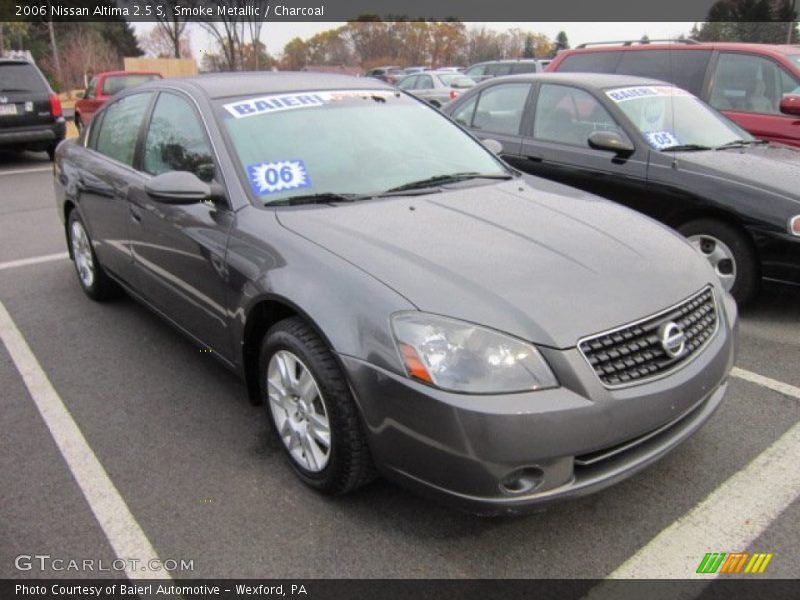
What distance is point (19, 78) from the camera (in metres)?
11.2

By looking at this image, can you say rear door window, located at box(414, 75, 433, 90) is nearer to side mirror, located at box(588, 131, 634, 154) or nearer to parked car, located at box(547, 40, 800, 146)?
parked car, located at box(547, 40, 800, 146)

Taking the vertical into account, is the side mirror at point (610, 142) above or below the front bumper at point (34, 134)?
above

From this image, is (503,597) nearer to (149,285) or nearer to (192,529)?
(192,529)

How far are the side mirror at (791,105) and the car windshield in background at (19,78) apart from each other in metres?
10.9

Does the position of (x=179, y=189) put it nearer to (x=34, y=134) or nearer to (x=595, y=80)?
(x=595, y=80)

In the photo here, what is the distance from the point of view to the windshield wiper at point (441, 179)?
3177 millimetres

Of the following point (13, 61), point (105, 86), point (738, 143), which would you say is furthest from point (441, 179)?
point (105, 86)

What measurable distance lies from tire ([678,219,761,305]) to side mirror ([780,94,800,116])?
2343 millimetres

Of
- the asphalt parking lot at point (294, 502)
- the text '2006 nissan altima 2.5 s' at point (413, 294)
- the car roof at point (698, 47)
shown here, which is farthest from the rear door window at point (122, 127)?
the car roof at point (698, 47)

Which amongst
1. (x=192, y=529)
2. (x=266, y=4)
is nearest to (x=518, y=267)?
(x=192, y=529)

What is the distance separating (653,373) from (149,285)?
274 centimetres

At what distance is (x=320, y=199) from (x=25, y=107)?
10.3 metres

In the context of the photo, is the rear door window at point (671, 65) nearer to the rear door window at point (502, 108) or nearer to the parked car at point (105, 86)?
the rear door window at point (502, 108)

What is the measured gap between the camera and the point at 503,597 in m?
2.15
